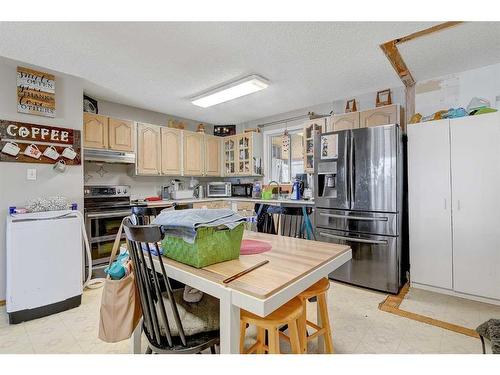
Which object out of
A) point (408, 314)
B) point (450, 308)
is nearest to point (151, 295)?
point (408, 314)

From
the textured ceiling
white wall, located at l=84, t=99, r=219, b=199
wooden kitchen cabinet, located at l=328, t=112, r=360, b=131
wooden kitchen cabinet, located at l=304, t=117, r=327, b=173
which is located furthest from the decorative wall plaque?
white wall, located at l=84, t=99, r=219, b=199

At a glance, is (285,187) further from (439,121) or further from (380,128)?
(439,121)

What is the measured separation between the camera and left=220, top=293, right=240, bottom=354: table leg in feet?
3.11

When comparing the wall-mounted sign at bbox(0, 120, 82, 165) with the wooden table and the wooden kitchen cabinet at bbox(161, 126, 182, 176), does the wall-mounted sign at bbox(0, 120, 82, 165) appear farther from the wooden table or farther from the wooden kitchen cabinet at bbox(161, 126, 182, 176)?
the wooden table

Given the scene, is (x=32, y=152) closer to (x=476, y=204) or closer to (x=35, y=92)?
(x=35, y=92)

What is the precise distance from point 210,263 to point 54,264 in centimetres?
195

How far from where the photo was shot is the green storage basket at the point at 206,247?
114cm

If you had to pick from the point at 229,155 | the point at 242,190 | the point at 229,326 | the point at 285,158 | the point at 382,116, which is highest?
the point at 382,116

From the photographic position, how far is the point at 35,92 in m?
2.55

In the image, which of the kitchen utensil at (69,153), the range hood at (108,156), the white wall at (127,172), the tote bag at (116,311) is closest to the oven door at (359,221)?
the tote bag at (116,311)

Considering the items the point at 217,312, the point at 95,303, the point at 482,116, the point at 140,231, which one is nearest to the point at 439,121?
the point at 482,116

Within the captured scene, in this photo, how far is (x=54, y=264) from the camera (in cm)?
229

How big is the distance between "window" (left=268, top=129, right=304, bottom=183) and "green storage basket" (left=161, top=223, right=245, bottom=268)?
3262mm

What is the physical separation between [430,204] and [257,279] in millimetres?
2383
